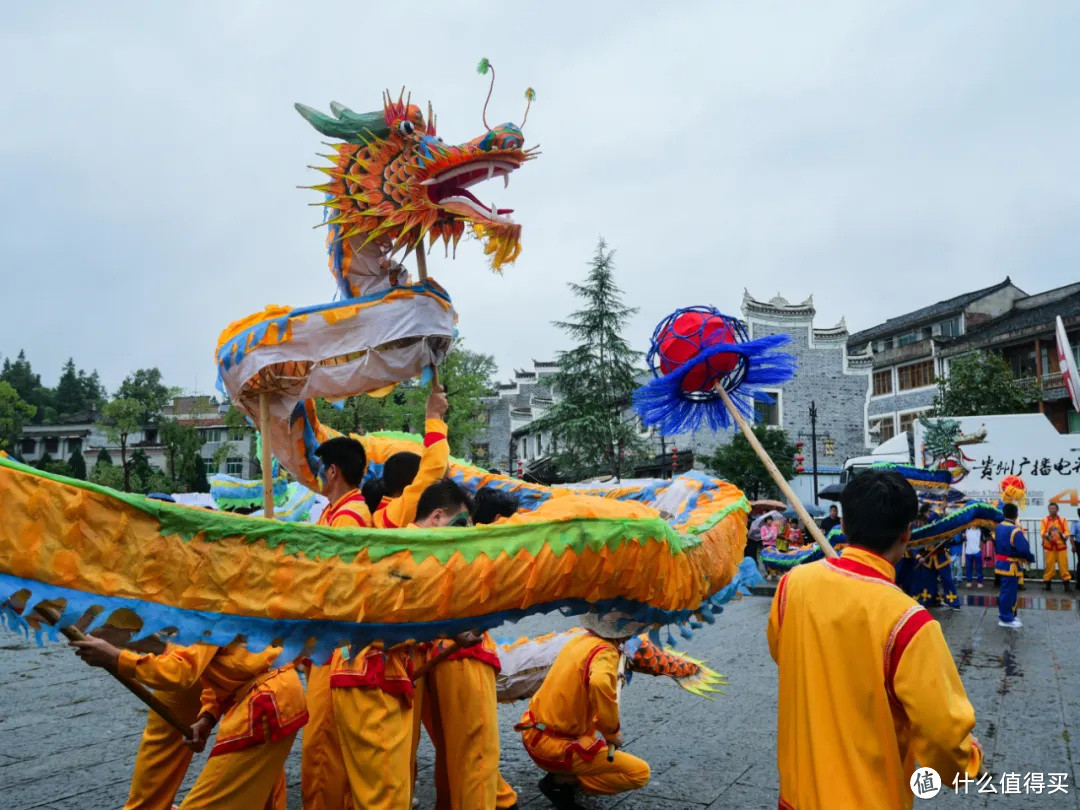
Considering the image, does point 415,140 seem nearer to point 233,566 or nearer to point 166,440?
point 233,566

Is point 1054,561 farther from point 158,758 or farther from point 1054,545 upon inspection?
point 158,758

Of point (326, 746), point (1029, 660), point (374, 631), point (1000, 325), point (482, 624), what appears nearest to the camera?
point (374, 631)

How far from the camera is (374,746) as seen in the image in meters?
2.79

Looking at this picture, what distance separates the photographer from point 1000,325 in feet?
98.6

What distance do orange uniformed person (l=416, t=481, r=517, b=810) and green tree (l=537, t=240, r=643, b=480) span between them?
19.7 metres

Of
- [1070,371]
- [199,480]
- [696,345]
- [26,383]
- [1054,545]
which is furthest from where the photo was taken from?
[26,383]

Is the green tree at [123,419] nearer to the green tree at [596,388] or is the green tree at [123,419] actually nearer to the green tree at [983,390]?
the green tree at [596,388]

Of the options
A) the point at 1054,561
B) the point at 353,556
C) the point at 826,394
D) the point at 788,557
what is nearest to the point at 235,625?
the point at 353,556

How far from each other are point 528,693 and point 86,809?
6.80 ft

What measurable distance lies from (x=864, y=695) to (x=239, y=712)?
6.69ft

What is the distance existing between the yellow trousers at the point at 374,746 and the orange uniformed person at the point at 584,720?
0.91m

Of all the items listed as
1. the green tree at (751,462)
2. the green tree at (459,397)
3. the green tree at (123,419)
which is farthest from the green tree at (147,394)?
the green tree at (751,462)

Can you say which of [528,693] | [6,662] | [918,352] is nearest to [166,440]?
[6,662]

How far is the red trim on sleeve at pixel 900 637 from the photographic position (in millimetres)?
2010
